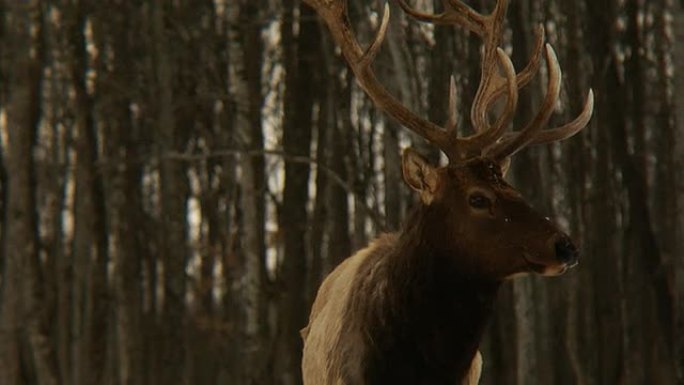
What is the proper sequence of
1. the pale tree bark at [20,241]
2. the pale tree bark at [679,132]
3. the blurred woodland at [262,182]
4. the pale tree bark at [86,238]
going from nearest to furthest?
the pale tree bark at [679,132]
the pale tree bark at [20,241]
the blurred woodland at [262,182]
the pale tree bark at [86,238]

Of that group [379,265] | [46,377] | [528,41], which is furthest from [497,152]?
[46,377]

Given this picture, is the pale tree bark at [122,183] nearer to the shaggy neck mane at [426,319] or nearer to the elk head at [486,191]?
the elk head at [486,191]

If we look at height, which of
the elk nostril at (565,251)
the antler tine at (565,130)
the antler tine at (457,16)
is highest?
the antler tine at (457,16)

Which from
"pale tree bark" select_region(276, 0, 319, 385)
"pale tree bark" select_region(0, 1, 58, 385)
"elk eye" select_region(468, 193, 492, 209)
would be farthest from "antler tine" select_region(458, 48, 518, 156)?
"pale tree bark" select_region(276, 0, 319, 385)

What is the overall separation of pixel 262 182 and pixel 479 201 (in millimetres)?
8946

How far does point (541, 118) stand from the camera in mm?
7723

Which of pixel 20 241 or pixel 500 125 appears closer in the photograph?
pixel 500 125

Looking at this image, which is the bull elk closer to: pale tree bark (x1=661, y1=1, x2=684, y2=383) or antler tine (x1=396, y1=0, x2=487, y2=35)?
antler tine (x1=396, y1=0, x2=487, y2=35)

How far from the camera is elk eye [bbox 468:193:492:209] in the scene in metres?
7.49

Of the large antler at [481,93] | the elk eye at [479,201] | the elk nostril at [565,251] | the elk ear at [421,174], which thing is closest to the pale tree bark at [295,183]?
the large antler at [481,93]

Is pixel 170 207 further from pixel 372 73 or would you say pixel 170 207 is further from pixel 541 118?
pixel 541 118

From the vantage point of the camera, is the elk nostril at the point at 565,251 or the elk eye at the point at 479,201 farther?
the elk eye at the point at 479,201

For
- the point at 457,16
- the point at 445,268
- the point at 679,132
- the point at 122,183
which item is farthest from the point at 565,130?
the point at 122,183

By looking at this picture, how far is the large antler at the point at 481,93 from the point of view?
7738 mm
